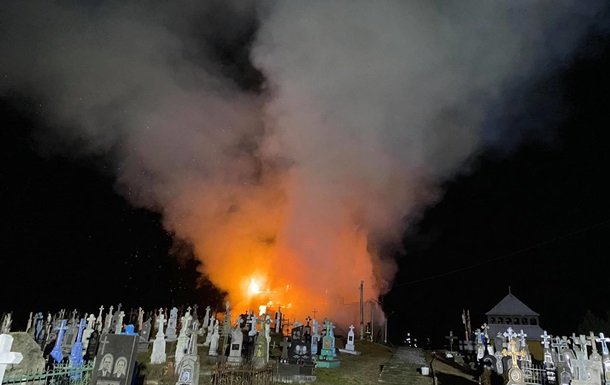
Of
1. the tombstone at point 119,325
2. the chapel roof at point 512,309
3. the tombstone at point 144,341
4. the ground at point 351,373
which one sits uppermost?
the chapel roof at point 512,309

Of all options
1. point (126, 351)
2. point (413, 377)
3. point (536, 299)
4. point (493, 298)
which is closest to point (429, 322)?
point (493, 298)

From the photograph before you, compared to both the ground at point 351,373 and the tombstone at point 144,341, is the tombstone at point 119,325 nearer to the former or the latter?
the tombstone at point 144,341

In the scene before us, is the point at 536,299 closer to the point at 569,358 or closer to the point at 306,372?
the point at 569,358

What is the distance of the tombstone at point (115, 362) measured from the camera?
37.3ft

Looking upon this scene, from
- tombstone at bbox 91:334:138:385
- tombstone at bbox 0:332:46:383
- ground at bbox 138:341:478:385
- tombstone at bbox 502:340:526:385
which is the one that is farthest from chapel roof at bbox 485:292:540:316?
tombstone at bbox 0:332:46:383

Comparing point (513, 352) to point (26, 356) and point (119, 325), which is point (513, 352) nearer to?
point (26, 356)

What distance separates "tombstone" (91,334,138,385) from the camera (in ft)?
37.3

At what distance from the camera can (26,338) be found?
1308 centimetres

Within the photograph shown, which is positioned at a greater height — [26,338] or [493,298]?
[493,298]

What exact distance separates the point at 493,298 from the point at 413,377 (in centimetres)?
6447

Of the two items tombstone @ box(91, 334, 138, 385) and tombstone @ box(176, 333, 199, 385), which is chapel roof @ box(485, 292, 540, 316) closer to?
tombstone @ box(176, 333, 199, 385)

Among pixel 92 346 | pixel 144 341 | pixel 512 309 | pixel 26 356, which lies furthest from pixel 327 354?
pixel 512 309

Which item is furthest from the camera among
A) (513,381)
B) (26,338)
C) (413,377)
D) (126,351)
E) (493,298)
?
(493,298)

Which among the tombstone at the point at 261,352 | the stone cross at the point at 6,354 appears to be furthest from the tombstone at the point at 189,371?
the tombstone at the point at 261,352
